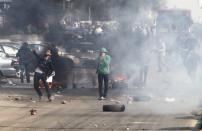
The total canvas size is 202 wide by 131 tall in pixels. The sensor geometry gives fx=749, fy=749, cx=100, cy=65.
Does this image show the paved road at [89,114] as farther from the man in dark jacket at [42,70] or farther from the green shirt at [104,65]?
the green shirt at [104,65]

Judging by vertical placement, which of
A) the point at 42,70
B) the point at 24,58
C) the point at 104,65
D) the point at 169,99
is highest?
the point at 104,65

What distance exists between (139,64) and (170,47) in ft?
4.64

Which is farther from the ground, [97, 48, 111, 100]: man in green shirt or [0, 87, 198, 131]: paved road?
[97, 48, 111, 100]: man in green shirt

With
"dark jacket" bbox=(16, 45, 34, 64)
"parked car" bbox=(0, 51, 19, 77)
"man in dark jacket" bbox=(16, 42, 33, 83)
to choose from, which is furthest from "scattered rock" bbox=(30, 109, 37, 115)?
"parked car" bbox=(0, 51, 19, 77)

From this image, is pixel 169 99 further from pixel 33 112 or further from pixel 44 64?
pixel 33 112

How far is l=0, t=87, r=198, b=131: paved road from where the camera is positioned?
17531mm

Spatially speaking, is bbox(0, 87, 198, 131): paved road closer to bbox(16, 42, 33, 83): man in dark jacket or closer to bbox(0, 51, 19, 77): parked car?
bbox(16, 42, 33, 83): man in dark jacket

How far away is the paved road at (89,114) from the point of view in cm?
1753

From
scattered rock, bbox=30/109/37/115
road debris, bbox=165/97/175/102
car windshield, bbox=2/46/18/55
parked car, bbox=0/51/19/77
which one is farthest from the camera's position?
car windshield, bbox=2/46/18/55

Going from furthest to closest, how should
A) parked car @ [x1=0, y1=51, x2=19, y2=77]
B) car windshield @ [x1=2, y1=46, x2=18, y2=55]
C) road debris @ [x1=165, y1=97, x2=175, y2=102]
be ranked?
car windshield @ [x1=2, y1=46, x2=18, y2=55], parked car @ [x1=0, y1=51, x2=19, y2=77], road debris @ [x1=165, y1=97, x2=175, y2=102]

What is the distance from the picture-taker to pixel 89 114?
2059 centimetres

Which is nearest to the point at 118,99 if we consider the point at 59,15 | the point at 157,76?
the point at 157,76

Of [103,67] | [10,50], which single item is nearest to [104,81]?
[103,67]

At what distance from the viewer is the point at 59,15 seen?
34.4 metres
